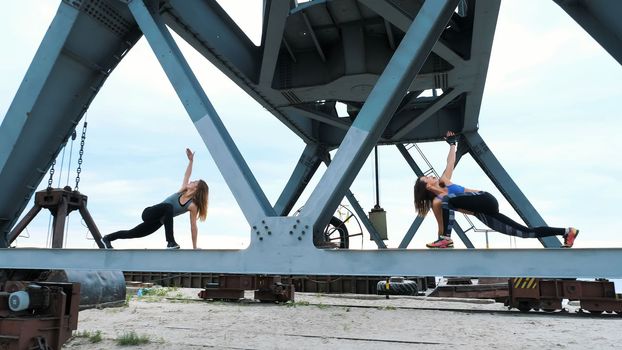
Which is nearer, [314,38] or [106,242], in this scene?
[106,242]

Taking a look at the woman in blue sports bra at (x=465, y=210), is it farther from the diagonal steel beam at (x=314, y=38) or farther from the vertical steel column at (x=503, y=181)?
the vertical steel column at (x=503, y=181)

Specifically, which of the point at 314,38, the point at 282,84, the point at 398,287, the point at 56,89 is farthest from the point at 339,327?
the point at 398,287

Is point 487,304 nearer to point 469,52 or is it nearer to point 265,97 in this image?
point 469,52

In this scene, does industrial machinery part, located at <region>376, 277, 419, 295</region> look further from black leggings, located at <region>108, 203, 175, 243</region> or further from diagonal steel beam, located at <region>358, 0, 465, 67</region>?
black leggings, located at <region>108, 203, 175, 243</region>

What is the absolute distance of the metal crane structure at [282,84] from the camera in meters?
3.78

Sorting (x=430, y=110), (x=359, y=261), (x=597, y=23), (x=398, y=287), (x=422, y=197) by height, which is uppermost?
(x=430, y=110)

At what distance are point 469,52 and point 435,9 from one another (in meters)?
6.34

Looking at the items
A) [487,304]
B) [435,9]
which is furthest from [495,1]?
[487,304]

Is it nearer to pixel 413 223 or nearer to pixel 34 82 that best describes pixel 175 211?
pixel 34 82

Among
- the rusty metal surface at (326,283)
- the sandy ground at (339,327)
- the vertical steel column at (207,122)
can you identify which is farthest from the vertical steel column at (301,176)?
the vertical steel column at (207,122)

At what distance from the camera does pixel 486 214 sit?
4.88m

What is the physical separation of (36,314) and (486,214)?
6.47 m

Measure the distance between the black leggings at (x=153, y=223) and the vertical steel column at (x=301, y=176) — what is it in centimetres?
888

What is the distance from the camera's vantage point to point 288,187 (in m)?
15.1
